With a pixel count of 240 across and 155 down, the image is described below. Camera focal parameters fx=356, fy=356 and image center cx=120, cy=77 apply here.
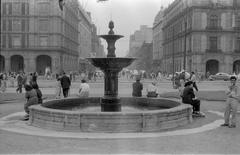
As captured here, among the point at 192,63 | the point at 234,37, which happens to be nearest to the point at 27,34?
the point at 192,63

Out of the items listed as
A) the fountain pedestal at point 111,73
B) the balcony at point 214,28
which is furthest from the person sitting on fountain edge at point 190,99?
the balcony at point 214,28

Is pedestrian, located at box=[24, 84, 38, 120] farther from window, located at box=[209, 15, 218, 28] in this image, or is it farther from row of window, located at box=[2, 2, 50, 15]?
row of window, located at box=[2, 2, 50, 15]

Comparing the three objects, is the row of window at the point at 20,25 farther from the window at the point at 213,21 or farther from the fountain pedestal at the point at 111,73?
the fountain pedestal at the point at 111,73

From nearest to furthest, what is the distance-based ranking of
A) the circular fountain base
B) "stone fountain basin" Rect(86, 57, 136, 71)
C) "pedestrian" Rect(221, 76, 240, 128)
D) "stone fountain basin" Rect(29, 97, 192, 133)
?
"stone fountain basin" Rect(29, 97, 192, 133) → "pedestrian" Rect(221, 76, 240, 128) → "stone fountain basin" Rect(86, 57, 136, 71) → the circular fountain base

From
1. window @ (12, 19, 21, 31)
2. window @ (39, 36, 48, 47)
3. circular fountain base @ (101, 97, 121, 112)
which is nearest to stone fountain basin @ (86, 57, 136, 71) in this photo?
circular fountain base @ (101, 97, 121, 112)

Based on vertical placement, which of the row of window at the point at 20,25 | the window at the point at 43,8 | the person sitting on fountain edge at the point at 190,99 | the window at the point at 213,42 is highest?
the window at the point at 43,8

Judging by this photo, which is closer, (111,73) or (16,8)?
(111,73)

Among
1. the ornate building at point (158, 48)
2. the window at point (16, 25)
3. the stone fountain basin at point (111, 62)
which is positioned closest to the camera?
the stone fountain basin at point (111, 62)

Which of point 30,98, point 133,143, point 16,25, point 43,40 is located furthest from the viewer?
point 43,40

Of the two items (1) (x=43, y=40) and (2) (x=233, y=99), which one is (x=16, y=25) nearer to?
(1) (x=43, y=40)

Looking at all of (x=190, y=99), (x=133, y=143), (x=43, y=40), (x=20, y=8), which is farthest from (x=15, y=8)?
(x=133, y=143)

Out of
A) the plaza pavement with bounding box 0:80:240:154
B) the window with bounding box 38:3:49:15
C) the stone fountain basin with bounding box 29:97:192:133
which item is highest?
the window with bounding box 38:3:49:15

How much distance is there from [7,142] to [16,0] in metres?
60.2

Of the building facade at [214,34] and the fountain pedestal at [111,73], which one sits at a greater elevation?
the building facade at [214,34]
